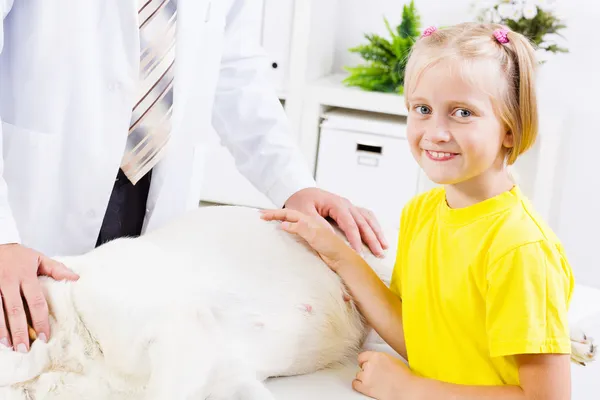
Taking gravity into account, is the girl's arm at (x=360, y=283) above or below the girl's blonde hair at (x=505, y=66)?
below

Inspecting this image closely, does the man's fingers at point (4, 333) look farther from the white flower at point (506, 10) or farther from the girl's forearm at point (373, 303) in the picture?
the white flower at point (506, 10)

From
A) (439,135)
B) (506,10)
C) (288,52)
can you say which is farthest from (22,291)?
(506,10)

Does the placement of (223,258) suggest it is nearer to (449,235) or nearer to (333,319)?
(333,319)

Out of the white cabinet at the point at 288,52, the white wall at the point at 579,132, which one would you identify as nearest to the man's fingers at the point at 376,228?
the white cabinet at the point at 288,52

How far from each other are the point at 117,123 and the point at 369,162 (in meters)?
1.92

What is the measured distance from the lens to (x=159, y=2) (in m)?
1.45

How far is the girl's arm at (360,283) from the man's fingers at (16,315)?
42 cm

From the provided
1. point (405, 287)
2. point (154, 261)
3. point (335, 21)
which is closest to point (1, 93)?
point (154, 261)

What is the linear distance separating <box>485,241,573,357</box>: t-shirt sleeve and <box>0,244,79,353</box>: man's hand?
528 millimetres

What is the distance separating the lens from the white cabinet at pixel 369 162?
317 cm

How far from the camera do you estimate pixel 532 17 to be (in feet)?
10.2

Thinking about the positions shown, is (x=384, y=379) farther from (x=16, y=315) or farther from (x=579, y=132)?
(x=579, y=132)

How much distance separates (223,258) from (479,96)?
1.35 ft

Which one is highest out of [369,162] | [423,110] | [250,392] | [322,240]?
[423,110]
